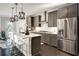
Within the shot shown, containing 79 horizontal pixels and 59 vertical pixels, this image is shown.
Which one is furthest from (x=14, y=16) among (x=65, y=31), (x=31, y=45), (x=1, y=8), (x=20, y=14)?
(x=65, y=31)

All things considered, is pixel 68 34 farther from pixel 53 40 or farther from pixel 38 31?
pixel 38 31

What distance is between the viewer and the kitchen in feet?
7.68

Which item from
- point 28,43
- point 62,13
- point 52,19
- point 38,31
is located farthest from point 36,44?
point 62,13

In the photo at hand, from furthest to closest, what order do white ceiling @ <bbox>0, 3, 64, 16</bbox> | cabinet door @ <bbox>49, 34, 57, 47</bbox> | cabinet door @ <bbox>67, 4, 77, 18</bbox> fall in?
cabinet door @ <bbox>49, 34, 57, 47</bbox>
cabinet door @ <bbox>67, 4, 77, 18</bbox>
white ceiling @ <bbox>0, 3, 64, 16</bbox>

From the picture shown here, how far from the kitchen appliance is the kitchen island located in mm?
491

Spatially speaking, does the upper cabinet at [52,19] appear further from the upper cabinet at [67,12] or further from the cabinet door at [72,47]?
the cabinet door at [72,47]

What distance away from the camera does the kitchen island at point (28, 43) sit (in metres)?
2.38

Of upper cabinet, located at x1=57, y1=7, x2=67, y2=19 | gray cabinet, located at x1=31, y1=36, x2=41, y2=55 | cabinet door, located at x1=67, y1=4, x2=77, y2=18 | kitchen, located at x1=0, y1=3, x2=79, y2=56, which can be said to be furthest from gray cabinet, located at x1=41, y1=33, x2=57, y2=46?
cabinet door, located at x1=67, y1=4, x2=77, y2=18

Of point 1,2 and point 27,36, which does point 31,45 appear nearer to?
point 27,36

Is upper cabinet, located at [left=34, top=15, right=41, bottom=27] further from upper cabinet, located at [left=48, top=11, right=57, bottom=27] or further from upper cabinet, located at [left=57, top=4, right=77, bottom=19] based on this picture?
upper cabinet, located at [left=57, top=4, right=77, bottom=19]

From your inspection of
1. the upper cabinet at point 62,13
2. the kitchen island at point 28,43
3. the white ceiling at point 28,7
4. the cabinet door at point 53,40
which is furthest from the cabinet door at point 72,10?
the kitchen island at point 28,43

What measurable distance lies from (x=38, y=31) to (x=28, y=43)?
0.31 metres

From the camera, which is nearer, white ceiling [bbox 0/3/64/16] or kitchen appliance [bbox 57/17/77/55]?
white ceiling [bbox 0/3/64/16]

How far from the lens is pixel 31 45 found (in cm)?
243
